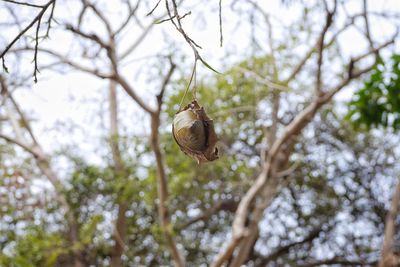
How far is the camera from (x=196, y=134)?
3.27ft

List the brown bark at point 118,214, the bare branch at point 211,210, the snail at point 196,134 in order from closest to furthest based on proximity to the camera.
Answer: the snail at point 196,134
the brown bark at point 118,214
the bare branch at point 211,210

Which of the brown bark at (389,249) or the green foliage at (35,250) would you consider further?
the green foliage at (35,250)

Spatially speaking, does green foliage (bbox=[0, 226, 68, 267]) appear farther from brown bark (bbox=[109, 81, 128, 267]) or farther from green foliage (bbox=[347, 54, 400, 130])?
green foliage (bbox=[347, 54, 400, 130])

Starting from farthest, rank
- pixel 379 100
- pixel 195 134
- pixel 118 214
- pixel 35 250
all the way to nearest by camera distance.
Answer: pixel 118 214, pixel 35 250, pixel 379 100, pixel 195 134

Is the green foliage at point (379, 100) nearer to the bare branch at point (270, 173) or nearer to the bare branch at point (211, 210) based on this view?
the bare branch at point (270, 173)

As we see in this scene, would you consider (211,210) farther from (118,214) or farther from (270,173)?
(270,173)

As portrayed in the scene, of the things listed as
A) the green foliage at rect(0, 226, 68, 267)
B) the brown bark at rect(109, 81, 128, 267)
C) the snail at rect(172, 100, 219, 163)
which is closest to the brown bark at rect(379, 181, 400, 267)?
the brown bark at rect(109, 81, 128, 267)

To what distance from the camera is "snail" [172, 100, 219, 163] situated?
100 centimetres

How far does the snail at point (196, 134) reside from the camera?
1.00m

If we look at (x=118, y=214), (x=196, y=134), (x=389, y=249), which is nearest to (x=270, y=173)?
(x=389, y=249)

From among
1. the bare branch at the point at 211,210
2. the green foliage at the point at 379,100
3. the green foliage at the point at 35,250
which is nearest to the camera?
the green foliage at the point at 379,100

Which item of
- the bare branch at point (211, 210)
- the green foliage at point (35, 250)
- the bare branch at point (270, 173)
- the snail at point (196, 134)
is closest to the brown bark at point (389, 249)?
the bare branch at point (270, 173)

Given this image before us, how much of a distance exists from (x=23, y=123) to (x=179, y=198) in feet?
4.90

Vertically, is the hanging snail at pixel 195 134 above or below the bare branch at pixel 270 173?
below
